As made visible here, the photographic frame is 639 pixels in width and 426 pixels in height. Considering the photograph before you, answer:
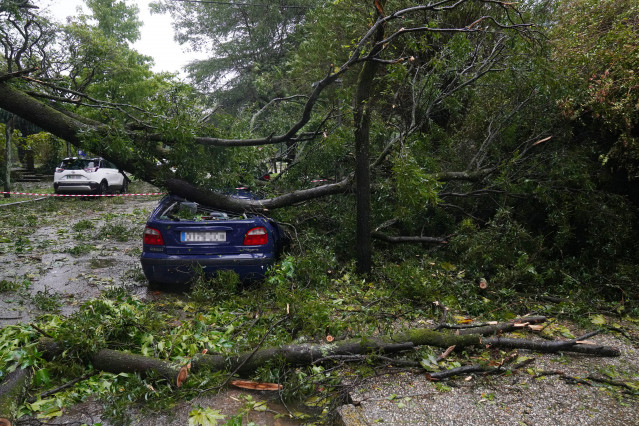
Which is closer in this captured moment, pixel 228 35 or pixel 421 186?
pixel 421 186

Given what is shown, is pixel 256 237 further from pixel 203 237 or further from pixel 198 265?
pixel 198 265

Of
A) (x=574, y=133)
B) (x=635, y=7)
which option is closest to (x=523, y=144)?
(x=574, y=133)

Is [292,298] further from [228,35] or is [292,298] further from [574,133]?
[228,35]

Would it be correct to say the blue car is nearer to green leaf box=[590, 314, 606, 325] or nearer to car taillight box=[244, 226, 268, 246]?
car taillight box=[244, 226, 268, 246]

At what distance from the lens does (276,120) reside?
8.80 m

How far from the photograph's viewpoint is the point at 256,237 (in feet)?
18.1

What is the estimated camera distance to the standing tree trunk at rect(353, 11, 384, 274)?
18.1 feet

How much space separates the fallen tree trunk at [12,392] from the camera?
2.83 m

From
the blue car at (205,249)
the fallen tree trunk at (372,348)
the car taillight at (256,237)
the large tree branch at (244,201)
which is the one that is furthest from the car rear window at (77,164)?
the fallen tree trunk at (372,348)

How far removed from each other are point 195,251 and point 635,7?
655cm

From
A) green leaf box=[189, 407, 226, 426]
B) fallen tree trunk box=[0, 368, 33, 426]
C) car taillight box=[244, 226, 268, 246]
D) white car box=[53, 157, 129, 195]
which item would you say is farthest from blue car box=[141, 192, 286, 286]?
white car box=[53, 157, 129, 195]

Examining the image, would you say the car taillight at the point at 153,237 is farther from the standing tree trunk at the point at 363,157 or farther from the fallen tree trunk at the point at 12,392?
the standing tree trunk at the point at 363,157

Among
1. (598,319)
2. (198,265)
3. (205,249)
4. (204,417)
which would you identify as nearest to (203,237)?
(205,249)

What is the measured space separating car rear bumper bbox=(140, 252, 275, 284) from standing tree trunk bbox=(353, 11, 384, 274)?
1.26 m
